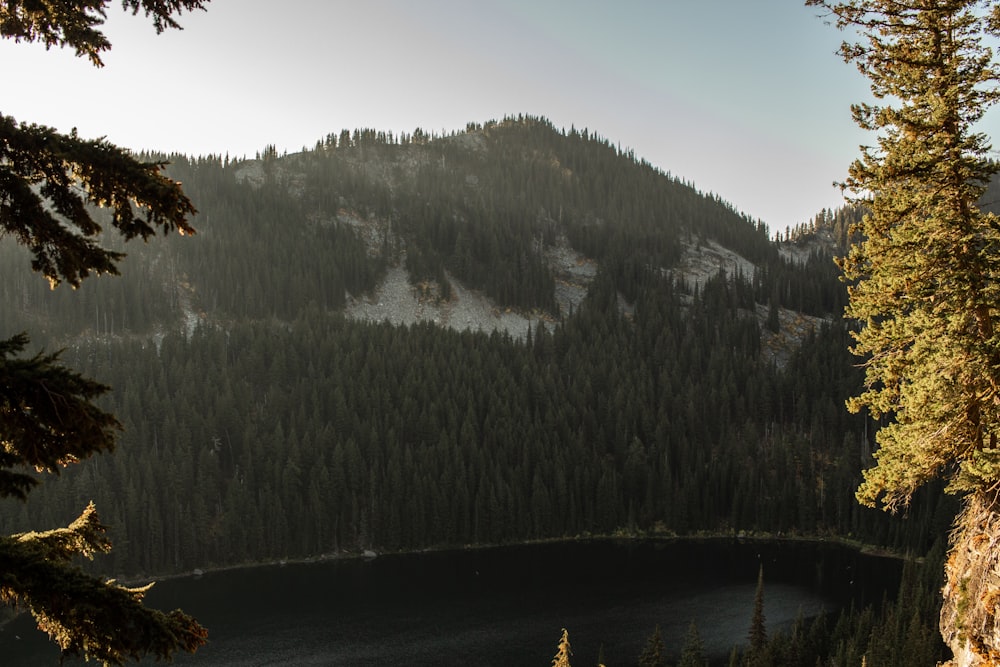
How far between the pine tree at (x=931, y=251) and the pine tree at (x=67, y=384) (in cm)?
1751

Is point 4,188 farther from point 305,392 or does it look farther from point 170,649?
point 305,392

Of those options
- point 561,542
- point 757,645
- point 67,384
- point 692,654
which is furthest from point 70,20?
point 561,542

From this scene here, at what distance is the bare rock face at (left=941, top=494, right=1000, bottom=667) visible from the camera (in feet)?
61.1

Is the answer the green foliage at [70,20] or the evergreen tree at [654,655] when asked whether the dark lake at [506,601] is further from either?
the green foliage at [70,20]

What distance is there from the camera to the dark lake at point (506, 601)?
90.4m

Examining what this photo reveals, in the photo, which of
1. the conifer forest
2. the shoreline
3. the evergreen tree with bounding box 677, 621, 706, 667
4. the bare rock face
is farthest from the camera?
the conifer forest

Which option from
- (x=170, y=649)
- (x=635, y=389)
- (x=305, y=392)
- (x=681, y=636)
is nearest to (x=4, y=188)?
(x=170, y=649)

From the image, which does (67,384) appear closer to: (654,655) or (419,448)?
(654,655)

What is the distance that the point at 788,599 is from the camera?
113 m

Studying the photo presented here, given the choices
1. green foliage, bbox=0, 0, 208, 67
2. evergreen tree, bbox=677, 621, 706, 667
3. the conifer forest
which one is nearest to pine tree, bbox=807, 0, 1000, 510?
green foliage, bbox=0, 0, 208, 67

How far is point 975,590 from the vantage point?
19375 millimetres

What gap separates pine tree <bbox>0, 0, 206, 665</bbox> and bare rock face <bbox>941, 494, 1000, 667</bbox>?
56.8 ft

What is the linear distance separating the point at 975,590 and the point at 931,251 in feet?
26.4

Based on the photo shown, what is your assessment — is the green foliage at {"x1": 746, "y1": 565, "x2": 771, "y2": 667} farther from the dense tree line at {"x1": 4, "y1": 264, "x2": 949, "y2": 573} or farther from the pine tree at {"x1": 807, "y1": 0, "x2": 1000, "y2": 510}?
the dense tree line at {"x1": 4, "y1": 264, "x2": 949, "y2": 573}
